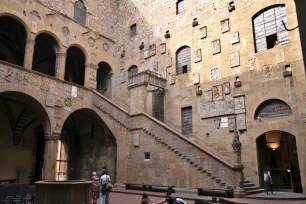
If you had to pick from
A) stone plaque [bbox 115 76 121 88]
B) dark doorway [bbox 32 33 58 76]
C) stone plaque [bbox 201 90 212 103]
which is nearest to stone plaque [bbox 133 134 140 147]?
stone plaque [bbox 201 90 212 103]

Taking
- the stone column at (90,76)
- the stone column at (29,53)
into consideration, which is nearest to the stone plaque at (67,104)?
the stone column at (90,76)

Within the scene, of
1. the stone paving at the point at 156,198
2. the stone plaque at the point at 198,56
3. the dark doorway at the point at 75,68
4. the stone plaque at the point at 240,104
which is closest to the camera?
the stone paving at the point at 156,198

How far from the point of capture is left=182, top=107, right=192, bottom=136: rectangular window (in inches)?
701

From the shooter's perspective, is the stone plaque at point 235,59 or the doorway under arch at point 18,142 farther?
the doorway under arch at point 18,142

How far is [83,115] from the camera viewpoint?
73.6 feet

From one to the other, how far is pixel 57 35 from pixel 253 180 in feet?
50.2

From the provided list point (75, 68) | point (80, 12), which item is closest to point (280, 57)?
point (80, 12)

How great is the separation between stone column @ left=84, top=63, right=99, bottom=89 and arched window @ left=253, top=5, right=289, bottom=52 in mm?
11509

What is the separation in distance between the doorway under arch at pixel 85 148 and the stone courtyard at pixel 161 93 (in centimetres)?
9

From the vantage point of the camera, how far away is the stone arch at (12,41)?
19094 mm

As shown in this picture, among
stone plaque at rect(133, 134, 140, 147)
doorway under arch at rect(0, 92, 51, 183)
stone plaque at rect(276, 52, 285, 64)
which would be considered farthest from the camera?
doorway under arch at rect(0, 92, 51, 183)

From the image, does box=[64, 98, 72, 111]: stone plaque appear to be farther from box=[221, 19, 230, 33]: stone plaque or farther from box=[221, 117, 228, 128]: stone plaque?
box=[221, 19, 230, 33]: stone plaque

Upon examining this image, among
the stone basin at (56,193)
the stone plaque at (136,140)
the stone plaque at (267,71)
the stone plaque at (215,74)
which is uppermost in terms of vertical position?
the stone plaque at (215,74)

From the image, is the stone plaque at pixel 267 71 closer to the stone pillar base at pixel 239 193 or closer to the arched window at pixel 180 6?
the stone pillar base at pixel 239 193
